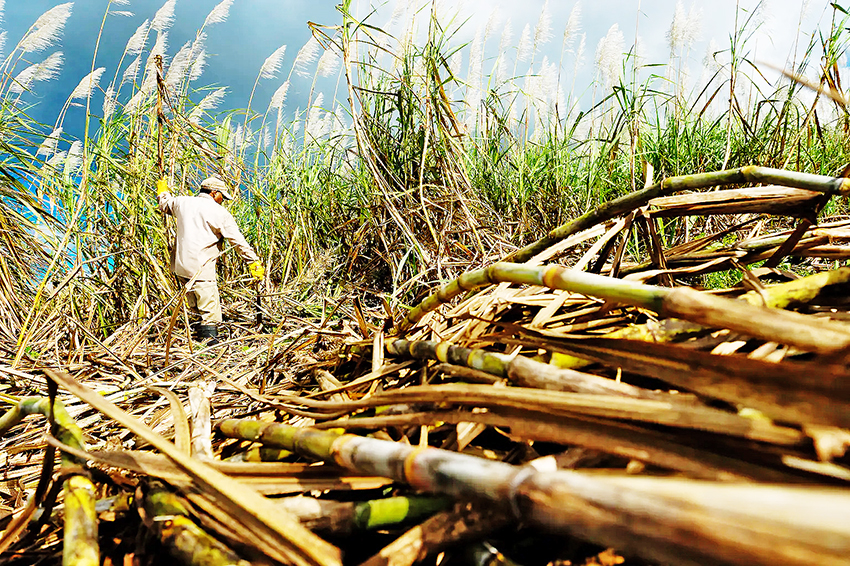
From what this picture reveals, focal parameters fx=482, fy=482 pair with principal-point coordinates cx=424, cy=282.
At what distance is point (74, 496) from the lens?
0.34 metres

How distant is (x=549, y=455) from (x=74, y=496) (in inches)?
13.1

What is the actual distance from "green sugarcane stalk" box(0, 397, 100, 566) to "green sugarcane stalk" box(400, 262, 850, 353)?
14.0 inches

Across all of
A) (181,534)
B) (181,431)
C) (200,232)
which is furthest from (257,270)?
(181,534)

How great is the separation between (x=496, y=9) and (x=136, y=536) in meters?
4.96

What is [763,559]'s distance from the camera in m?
0.15

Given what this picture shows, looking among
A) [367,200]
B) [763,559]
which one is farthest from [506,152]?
[763,559]

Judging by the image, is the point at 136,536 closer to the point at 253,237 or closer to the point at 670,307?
the point at 670,307

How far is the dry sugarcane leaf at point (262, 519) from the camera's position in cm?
27

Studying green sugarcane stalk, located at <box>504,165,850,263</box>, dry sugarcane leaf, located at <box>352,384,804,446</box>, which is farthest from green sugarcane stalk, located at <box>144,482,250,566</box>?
green sugarcane stalk, located at <box>504,165,850,263</box>

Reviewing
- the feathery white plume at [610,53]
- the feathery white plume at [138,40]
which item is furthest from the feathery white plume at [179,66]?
the feathery white plume at [610,53]

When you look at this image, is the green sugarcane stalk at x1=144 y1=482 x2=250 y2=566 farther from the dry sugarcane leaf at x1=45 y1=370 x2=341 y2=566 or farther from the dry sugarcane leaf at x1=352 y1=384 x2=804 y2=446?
the dry sugarcane leaf at x1=352 y1=384 x2=804 y2=446

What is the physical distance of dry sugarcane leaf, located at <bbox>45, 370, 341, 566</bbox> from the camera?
0.27 m

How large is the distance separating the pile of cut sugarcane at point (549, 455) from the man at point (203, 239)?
10.2 feet

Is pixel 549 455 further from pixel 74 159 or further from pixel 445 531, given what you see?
pixel 74 159
